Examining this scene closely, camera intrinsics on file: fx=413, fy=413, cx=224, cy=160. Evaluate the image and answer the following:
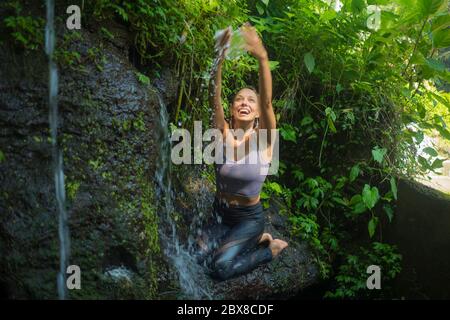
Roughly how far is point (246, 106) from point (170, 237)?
105 cm

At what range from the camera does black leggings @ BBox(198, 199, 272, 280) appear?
2.84m

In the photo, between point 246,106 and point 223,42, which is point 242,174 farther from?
point 223,42

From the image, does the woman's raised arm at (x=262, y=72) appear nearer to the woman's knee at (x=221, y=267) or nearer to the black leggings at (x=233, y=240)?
the black leggings at (x=233, y=240)

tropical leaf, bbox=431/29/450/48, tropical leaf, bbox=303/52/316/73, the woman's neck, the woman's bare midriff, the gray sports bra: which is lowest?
the woman's bare midriff

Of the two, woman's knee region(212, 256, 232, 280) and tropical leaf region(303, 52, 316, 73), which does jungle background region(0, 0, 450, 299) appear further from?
woman's knee region(212, 256, 232, 280)

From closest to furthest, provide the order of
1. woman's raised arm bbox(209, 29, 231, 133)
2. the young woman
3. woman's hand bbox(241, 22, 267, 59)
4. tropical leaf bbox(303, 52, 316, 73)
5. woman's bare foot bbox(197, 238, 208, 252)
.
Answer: woman's hand bbox(241, 22, 267, 59) → woman's raised arm bbox(209, 29, 231, 133) → the young woman → woman's bare foot bbox(197, 238, 208, 252) → tropical leaf bbox(303, 52, 316, 73)

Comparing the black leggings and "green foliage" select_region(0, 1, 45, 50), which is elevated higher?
"green foliage" select_region(0, 1, 45, 50)

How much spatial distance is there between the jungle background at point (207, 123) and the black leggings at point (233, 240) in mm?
341

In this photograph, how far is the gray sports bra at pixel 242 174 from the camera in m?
2.78

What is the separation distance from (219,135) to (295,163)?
1.45m

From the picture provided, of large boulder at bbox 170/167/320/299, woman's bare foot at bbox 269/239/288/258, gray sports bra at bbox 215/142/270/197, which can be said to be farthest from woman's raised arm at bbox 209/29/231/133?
woman's bare foot at bbox 269/239/288/258

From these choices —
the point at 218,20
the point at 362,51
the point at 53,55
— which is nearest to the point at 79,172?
the point at 53,55

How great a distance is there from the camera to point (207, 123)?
3475 mm

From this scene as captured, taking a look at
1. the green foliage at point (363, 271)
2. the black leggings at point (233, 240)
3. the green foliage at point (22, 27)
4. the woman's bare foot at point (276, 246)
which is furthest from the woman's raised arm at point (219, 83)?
the green foliage at point (363, 271)
